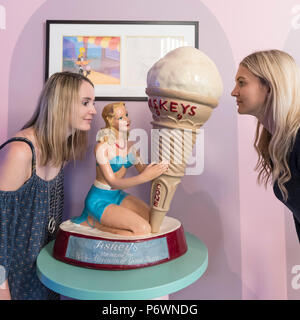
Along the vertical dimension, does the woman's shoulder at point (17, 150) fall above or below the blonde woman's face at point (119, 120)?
below

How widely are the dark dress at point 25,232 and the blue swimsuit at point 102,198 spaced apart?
0.15 metres

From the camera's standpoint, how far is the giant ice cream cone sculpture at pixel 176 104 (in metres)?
0.82

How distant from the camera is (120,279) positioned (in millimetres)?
791

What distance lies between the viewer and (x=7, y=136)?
1.32 m

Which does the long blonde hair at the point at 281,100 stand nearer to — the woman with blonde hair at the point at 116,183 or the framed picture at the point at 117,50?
the woman with blonde hair at the point at 116,183

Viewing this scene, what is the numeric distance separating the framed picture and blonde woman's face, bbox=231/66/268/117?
0.47m

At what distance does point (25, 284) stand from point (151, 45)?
1.18 metres

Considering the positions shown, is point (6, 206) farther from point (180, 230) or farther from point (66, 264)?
point (180, 230)

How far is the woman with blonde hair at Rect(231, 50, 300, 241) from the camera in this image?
86 centimetres

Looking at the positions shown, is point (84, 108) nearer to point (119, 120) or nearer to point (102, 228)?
point (119, 120)

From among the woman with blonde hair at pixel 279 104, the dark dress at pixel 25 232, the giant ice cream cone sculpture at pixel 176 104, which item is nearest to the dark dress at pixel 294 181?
the woman with blonde hair at pixel 279 104

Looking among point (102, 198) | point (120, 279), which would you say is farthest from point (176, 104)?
point (120, 279)
